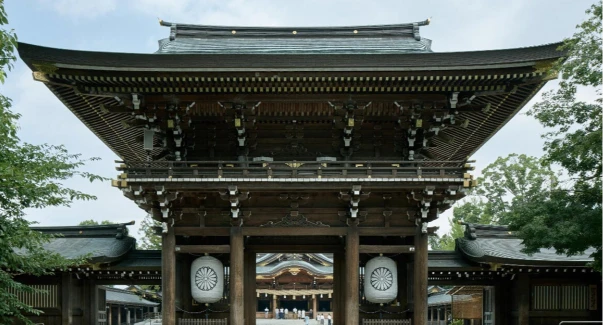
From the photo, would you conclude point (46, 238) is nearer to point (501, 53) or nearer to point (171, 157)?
point (171, 157)

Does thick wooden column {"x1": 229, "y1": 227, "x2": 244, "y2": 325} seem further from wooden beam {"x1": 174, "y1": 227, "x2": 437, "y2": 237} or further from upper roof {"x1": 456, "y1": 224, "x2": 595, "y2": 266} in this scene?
upper roof {"x1": 456, "y1": 224, "x2": 595, "y2": 266}

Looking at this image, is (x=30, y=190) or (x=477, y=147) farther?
(x=477, y=147)

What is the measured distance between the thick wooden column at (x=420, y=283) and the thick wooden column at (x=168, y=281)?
234 inches

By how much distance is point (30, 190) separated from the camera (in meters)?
13.4

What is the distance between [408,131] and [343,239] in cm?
347

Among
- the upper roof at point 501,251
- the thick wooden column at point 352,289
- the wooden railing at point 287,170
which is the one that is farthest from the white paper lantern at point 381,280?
the upper roof at point 501,251

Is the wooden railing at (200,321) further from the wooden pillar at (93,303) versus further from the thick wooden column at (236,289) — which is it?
the wooden pillar at (93,303)

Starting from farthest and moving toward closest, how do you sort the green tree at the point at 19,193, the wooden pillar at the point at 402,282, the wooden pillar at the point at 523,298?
the wooden pillar at the point at 523,298
the wooden pillar at the point at 402,282
the green tree at the point at 19,193

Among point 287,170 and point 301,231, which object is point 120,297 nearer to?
point 301,231

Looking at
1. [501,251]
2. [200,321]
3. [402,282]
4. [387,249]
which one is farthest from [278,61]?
[501,251]

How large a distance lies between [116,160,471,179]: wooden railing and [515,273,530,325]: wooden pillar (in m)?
6.37

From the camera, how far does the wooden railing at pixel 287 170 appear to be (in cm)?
1553

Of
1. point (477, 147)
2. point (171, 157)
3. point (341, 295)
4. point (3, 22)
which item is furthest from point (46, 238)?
point (477, 147)

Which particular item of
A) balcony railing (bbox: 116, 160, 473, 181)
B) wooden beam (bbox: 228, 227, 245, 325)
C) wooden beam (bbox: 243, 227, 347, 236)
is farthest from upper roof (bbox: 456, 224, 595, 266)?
wooden beam (bbox: 228, 227, 245, 325)
